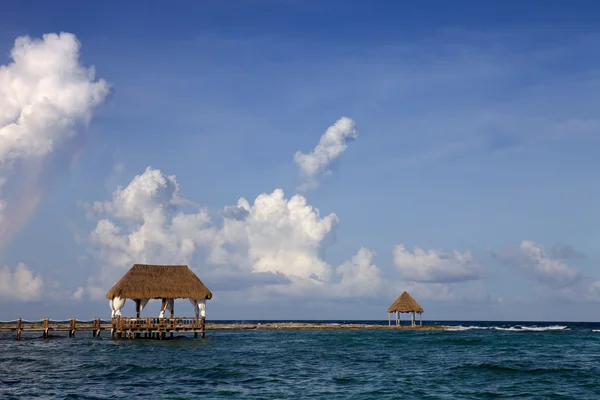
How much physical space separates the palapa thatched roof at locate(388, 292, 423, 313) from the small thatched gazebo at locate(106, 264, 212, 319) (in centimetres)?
3261

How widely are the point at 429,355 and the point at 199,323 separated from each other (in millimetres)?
22631

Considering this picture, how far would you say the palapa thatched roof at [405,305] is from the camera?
78438mm

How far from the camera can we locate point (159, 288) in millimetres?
51938

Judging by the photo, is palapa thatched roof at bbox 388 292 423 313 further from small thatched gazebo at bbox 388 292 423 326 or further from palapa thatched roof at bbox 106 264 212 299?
palapa thatched roof at bbox 106 264 212 299

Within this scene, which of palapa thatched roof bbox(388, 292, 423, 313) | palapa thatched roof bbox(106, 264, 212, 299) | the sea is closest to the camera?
the sea

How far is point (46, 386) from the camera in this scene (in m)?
25.4

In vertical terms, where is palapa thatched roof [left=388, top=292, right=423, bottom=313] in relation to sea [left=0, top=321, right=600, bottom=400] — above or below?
above

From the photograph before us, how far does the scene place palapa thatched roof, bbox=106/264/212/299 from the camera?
51125mm

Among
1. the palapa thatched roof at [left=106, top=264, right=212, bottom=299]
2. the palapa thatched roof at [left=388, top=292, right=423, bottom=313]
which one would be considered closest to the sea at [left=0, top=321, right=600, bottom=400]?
the palapa thatched roof at [left=106, top=264, right=212, bottom=299]

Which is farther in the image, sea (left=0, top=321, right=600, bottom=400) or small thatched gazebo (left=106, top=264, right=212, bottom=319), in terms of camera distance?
small thatched gazebo (left=106, top=264, right=212, bottom=319)

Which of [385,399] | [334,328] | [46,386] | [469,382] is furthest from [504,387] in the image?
[334,328]

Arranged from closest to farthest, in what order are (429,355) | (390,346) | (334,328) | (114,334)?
(429,355), (390,346), (114,334), (334,328)

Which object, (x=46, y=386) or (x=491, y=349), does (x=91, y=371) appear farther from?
(x=491, y=349)

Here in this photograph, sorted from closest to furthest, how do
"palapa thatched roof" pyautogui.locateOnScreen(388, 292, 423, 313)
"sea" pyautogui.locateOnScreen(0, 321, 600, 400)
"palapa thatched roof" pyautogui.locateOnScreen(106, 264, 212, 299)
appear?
"sea" pyautogui.locateOnScreen(0, 321, 600, 400) → "palapa thatched roof" pyautogui.locateOnScreen(106, 264, 212, 299) → "palapa thatched roof" pyautogui.locateOnScreen(388, 292, 423, 313)
